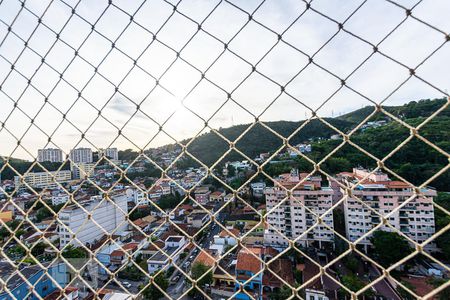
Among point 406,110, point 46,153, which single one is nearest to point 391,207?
point 406,110

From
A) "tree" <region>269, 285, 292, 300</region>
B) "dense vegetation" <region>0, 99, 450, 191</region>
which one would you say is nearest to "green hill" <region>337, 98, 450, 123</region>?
"dense vegetation" <region>0, 99, 450, 191</region>

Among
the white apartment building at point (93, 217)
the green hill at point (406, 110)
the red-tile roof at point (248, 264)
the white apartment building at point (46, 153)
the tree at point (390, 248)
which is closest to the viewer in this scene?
the green hill at point (406, 110)

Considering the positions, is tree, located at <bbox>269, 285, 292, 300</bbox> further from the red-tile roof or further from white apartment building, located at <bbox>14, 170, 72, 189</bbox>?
white apartment building, located at <bbox>14, 170, 72, 189</bbox>

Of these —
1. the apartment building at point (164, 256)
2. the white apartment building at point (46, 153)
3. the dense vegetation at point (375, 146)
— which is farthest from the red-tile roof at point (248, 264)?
the white apartment building at point (46, 153)

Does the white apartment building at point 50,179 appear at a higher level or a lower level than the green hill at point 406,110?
lower

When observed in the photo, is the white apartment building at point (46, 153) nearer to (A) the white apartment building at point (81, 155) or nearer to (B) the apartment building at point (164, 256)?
(A) the white apartment building at point (81, 155)

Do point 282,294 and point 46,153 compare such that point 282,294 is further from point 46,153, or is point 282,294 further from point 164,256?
point 46,153

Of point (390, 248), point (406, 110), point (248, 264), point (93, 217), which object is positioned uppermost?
point (406, 110)

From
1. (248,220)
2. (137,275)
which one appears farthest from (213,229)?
(137,275)
